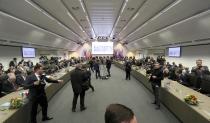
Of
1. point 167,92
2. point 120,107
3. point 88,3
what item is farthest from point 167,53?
point 120,107

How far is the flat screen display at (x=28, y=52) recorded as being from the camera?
54.7 feet

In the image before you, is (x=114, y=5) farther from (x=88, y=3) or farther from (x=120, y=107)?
(x=120, y=107)

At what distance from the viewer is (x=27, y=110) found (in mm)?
5465

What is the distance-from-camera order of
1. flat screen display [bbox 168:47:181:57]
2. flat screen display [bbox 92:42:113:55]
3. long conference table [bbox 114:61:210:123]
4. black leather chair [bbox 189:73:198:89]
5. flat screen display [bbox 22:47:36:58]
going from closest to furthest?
long conference table [bbox 114:61:210:123], black leather chair [bbox 189:73:198:89], flat screen display [bbox 22:47:36:58], flat screen display [bbox 168:47:181:57], flat screen display [bbox 92:42:113:55]

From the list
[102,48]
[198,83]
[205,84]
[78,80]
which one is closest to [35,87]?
[78,80]

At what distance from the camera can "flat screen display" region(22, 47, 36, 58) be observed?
1667 centimetres

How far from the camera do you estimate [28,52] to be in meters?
17.7

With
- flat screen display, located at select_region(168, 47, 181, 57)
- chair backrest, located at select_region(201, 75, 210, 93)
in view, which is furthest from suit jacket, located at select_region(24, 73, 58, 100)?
flat screen display, located at select_region(168, 47, 181, 57)

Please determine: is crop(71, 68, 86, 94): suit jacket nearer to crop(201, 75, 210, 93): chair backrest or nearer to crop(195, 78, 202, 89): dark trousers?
crop(201, 75, 210, 93): chair backrest

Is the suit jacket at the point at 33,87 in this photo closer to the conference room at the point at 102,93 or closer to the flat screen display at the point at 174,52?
the conference room at the point at 102,93

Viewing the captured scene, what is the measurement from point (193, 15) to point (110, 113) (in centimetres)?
930

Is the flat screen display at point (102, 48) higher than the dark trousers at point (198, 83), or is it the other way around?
the flat screen display at point (102, 48)

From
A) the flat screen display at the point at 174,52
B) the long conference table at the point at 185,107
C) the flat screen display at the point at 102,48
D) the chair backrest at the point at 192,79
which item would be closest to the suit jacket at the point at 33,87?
the long conference table at the point at 185,107

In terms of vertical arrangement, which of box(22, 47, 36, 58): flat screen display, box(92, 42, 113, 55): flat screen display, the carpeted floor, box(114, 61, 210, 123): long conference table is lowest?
the carpeted floor
